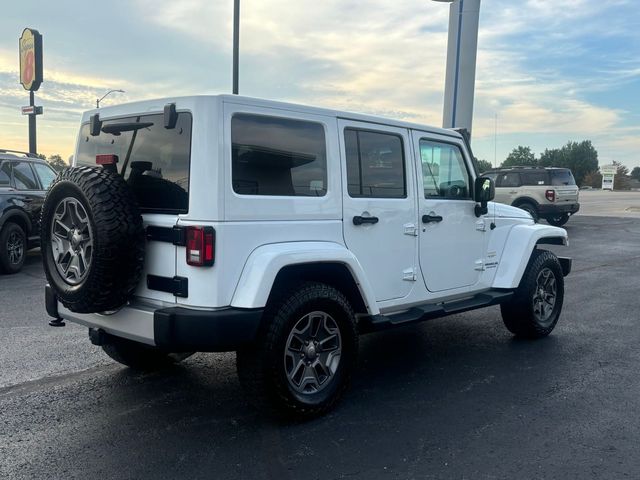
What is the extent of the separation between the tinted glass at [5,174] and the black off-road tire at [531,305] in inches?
324

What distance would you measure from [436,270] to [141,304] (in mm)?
2417

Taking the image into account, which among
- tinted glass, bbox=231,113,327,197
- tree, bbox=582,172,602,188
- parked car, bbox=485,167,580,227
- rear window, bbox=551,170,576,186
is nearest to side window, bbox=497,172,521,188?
parked car, bbox=485,167,580,227

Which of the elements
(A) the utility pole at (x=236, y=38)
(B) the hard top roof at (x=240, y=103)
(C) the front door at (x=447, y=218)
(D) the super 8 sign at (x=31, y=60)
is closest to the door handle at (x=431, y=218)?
(C) the front door at (x=447, y=218)

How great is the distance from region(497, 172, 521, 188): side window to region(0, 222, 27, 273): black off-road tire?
14.8m

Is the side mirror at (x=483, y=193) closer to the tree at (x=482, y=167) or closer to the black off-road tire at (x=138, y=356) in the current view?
the black off-road tire at (x=138, y=356)

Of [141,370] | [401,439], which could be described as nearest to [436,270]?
[401,439]

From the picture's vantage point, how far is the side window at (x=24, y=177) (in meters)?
9.75

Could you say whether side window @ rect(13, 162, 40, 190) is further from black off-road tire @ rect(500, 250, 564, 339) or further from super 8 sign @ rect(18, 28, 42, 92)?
super 8 sign @ rect(18, 28, 42, 92)

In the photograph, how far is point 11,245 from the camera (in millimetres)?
9477

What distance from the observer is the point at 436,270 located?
4793 millimetres

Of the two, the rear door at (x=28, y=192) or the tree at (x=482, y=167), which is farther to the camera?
the tree at (x=482, y=167)

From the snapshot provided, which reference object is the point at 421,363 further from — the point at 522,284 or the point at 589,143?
the point at 589,143

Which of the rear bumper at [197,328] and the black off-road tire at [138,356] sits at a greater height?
the rear bumper at [197,328]

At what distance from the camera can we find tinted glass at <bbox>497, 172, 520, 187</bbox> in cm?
1894
